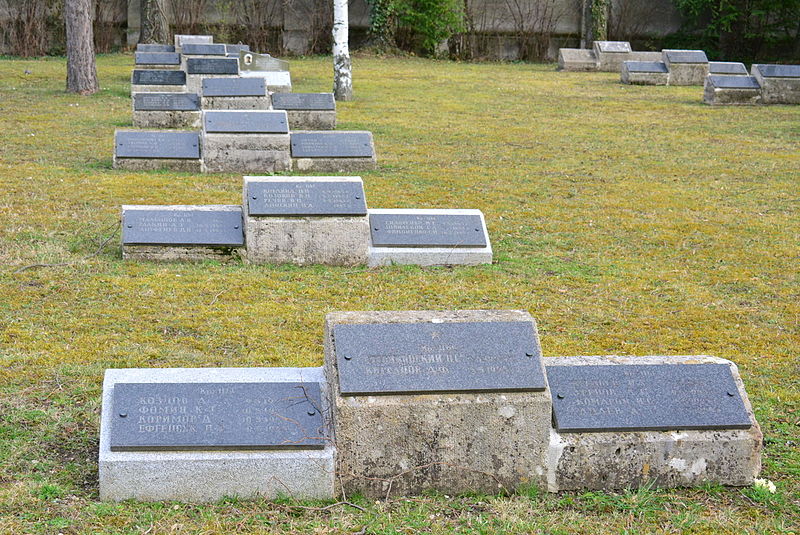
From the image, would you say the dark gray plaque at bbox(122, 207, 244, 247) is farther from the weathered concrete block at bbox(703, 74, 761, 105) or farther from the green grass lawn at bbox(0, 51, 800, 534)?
the weathered concrete block at bbox(703, 74, 761, 105)

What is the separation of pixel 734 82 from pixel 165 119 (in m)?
12.2

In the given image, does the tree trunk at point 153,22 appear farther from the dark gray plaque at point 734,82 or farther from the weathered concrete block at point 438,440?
the weathered concrete block at point 438,440

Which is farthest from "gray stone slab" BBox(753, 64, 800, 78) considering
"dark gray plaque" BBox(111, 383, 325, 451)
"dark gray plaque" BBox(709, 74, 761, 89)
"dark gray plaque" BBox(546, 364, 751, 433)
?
"dark gray plaque" BBox(111, 383, 325, 451)

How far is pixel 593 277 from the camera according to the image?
25.9 ft

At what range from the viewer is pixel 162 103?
585 inches

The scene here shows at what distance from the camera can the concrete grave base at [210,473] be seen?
3920mm

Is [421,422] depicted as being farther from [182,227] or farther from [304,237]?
[182,227]

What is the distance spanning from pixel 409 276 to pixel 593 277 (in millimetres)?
1548

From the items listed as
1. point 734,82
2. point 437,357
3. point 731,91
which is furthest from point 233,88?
point 437,357

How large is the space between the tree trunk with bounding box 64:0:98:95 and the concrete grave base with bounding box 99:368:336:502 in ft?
51.6

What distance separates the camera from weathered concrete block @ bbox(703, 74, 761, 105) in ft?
65.9

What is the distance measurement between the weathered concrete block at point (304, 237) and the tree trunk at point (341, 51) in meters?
10.6

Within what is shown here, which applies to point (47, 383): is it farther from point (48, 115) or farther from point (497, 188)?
point (48, 115)

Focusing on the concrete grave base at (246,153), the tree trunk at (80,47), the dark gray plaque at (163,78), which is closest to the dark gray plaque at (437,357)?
the concrete grave base at (246,153)
